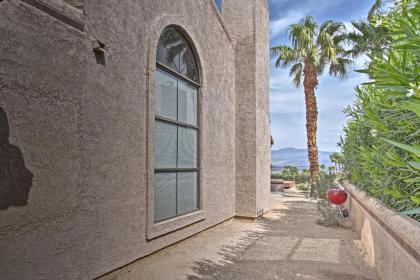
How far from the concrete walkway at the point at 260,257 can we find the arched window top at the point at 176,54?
12.2 feet

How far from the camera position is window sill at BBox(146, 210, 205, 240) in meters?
5.20

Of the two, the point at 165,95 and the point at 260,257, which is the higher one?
→ the point at 165,95

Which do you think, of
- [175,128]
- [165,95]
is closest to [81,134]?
[165,95]

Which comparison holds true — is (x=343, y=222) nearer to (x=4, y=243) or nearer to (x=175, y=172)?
(x=175, y=172)

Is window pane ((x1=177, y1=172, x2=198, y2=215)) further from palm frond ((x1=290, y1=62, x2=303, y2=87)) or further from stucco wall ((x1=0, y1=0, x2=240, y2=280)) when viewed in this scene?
palm frond ((x1=290, y1=62, x2=303, y2=87))

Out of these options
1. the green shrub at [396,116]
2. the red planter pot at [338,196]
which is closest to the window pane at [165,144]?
the green shrub at [396,116]

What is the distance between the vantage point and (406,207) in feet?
11.0

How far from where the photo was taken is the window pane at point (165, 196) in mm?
5578

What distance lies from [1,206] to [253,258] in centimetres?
417

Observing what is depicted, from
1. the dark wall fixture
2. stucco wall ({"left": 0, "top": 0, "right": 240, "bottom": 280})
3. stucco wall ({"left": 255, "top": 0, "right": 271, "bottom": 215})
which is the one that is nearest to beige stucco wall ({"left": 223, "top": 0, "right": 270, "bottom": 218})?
stucco wall ({"left": 255, "top": 0, "right": 271, "bottom": 215})

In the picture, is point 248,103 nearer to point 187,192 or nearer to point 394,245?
point 187,192

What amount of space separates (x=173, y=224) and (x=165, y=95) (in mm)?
2573

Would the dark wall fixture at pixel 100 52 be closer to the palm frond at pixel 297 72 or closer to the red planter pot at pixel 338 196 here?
the red planter pot at pixel 338 196

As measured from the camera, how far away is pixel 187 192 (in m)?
6.74
